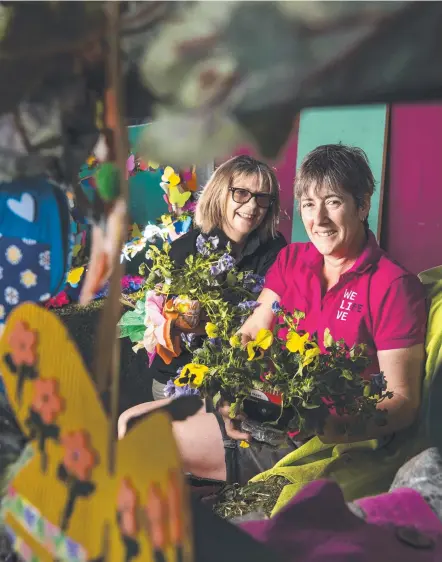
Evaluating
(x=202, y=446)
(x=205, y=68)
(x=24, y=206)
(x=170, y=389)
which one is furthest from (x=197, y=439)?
(x=205, y=68)

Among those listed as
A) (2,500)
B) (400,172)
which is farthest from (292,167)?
(2,500)

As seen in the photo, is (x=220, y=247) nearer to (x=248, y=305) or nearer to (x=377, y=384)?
(x=248, y=305)

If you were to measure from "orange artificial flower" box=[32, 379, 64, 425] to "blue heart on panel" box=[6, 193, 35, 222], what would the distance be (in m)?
0.39

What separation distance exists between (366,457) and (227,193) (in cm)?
67

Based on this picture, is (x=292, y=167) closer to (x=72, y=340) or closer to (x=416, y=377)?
(x=416, y=377)

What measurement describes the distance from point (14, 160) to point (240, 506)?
961 millimetres

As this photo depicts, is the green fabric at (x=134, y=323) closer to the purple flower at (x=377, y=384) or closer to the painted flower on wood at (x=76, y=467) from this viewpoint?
the painted flower on wood at (x=76, y=467)

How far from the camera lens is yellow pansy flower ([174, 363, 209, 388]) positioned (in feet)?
5.59

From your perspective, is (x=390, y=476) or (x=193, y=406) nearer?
(x=390, y=476)

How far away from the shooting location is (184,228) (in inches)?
73.2

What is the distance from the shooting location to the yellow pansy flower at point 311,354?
155 cm

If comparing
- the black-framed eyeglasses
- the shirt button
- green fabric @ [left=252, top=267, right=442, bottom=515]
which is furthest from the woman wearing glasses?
the shirt button

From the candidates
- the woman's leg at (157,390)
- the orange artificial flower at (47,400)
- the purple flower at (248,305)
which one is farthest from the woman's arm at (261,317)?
the orange artificial flower at (47,400)

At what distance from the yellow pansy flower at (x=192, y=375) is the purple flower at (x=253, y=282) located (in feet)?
0.72
